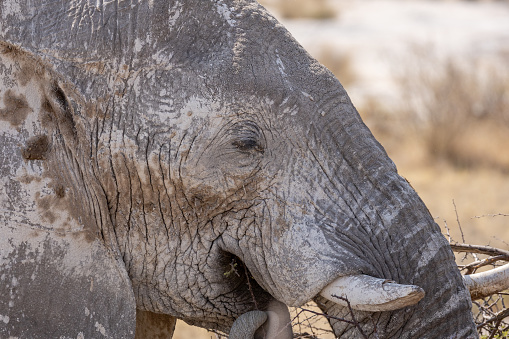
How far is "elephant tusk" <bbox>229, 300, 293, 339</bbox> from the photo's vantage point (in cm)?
237

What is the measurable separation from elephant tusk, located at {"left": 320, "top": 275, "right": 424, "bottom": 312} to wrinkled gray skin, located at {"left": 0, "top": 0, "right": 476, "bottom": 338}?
5cm

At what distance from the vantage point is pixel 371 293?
2.11 m

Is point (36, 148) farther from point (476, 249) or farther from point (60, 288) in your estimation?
point (476, 249)

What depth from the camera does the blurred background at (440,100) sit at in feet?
29.3

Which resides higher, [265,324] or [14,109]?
[14,109]

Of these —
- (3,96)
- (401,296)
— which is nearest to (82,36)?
(3,96)

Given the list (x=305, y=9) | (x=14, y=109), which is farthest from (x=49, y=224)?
(x=305, y=9)

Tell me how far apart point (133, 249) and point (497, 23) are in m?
16.6

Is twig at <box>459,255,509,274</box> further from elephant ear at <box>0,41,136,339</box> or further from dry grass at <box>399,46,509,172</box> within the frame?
dry grass at <box>399,46,509,172</box>

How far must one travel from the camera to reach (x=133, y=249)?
242cm

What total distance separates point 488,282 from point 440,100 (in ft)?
30.6

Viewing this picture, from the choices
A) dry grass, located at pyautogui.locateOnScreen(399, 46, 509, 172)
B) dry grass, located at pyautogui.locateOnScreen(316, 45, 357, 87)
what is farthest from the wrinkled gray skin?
dry grass, located at pyautogui.locateOnScreen(316, 45, 357, 87)

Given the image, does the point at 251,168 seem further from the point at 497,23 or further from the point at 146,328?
the point at 497,23

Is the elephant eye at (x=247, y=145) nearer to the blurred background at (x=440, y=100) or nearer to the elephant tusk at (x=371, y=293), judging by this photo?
the elephant tusk at (x=371, y=293)
